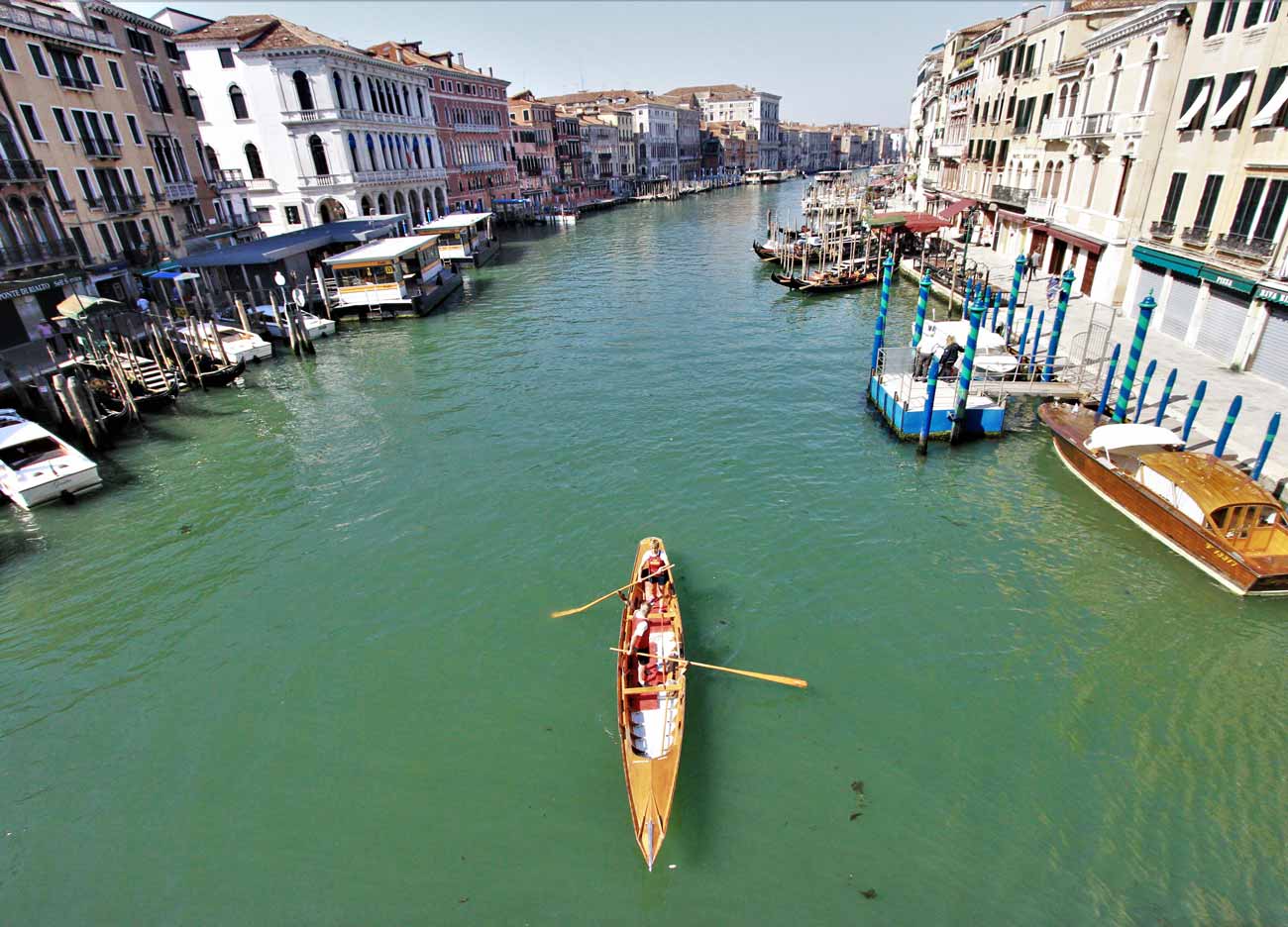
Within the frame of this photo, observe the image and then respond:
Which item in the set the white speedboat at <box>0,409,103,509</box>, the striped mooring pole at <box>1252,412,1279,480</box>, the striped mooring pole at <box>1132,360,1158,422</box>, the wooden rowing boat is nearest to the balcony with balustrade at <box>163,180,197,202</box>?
the white speedboat at <box>0,409,103,509</box>

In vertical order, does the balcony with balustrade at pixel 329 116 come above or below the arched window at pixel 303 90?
below

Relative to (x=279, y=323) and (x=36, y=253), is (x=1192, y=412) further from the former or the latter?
(x=36, y=253)

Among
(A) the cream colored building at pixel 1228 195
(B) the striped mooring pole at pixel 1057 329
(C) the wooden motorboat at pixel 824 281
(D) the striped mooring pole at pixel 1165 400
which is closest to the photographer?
(D) the striped mooring pole at pixel 1165 400

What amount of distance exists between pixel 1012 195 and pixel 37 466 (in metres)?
46.8

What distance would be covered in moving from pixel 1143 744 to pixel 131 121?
48922mm

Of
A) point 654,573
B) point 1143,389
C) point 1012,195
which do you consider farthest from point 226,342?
point 1012,195

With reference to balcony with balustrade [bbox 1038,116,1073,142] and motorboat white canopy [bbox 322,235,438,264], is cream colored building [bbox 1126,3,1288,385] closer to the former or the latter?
balcony with balustrade [bbox 1038,116,1073,142]

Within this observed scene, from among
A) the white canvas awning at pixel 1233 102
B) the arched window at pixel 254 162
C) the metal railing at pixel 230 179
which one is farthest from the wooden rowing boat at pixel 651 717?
the arched window at pixel 254 162

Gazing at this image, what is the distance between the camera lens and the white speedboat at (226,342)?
1117 inches

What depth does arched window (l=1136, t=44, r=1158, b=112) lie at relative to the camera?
23938 millimetres

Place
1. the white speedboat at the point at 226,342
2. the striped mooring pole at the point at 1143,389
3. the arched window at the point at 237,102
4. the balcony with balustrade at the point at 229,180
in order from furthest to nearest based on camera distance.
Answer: the balcony with balustrade at the point at 229,180 → the arched window at the point at 237,102 → the white speedboat at the point at 226,342 → the striped mooring pole at the point at 1143,389

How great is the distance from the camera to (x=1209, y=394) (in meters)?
18.7

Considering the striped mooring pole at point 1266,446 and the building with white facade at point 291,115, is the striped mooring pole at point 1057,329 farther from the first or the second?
the building with white facade at point 291,115

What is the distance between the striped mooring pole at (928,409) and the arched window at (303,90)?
49357 mm
